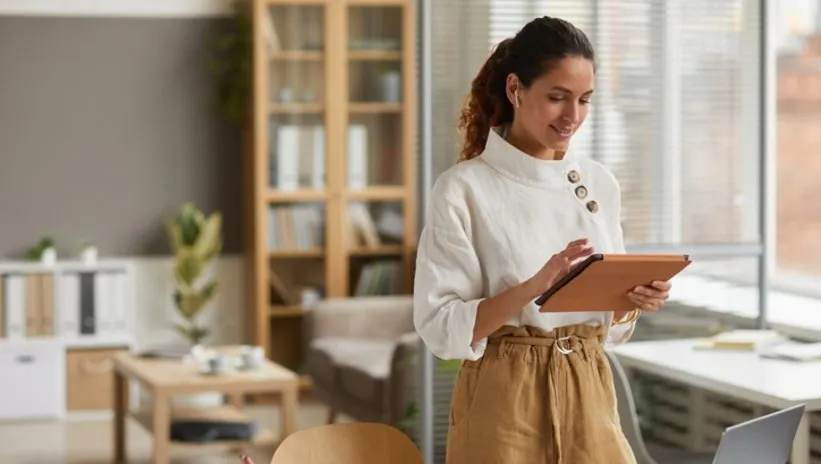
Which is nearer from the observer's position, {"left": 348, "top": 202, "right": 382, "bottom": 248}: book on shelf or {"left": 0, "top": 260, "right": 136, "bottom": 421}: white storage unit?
{"left": 0, "top": 260, "right": 136, "bottom": 421}: white storage unit

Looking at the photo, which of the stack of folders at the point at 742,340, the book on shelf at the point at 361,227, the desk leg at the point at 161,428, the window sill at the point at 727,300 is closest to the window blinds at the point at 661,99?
the window sill at the point at 727,300

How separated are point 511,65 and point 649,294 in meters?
0.42

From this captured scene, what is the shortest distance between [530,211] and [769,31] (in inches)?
100

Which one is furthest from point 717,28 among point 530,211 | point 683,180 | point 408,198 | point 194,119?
point 194,119

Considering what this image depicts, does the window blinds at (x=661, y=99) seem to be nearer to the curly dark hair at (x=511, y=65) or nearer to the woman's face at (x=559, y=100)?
the curly dark hair at (x=511, y=65)

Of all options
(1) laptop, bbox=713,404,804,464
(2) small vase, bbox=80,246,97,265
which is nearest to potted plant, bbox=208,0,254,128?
(2) small vase, bbox=80,246,97,265

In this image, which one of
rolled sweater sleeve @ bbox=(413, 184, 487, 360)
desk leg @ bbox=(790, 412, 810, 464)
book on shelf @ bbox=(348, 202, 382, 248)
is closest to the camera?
rolled sweater sleeve @ bbox=(413, 184, 487, 360)

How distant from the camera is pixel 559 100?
2.18 metres

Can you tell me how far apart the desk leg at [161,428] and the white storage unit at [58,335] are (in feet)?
6.44

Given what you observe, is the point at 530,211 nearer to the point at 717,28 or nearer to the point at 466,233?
the point at 466,233

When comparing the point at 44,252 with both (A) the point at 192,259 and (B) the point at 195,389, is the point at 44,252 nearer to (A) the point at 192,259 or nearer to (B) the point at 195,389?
(A) the point at 192,259

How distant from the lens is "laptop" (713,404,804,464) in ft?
Result: 8.04

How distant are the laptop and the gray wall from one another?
5.77m

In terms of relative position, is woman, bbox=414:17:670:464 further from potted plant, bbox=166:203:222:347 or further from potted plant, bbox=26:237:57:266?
potted plant, bbox=26:237:57:266
